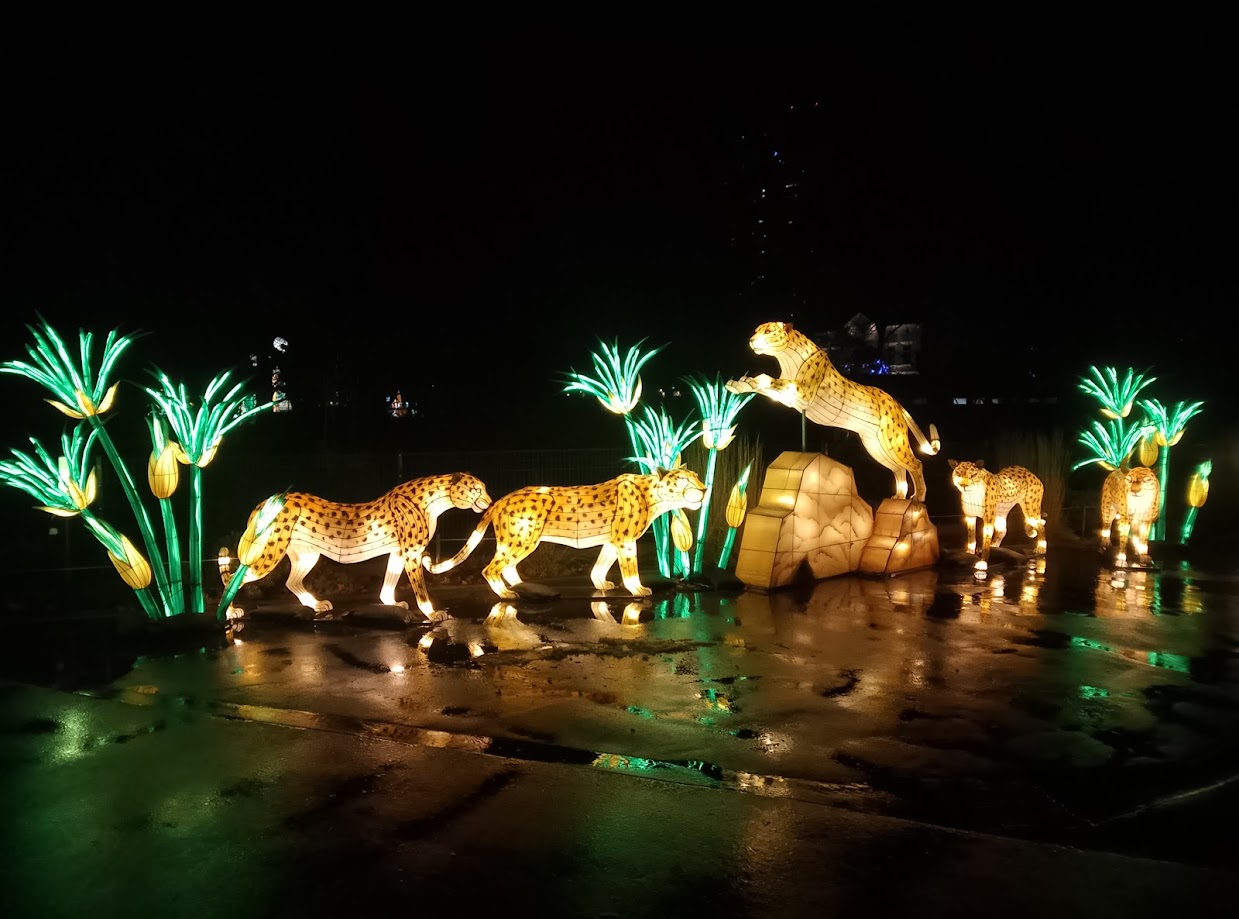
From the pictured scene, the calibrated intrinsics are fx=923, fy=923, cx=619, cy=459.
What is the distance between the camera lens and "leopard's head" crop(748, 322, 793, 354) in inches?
448

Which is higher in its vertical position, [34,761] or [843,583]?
[843,583]

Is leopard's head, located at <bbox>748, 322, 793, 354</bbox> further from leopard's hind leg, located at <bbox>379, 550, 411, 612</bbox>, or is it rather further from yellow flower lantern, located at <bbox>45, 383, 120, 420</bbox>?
yellow flower lantern, located at <bbox>45, 383, 120, 420</bbox>

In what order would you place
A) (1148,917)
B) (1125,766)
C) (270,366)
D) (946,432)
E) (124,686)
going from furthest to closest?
1. (946,432)
2. (270,366)
3. (124,686)
4. (1125,766)
5. (1148,917)

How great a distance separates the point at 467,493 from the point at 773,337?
4.30 meters

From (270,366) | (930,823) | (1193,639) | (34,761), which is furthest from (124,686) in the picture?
(270,366)

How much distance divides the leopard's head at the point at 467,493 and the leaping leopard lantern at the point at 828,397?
127 inches

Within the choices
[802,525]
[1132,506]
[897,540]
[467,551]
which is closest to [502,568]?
[467,551]

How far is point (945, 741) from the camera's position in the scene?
5.82m

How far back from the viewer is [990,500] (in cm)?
1290

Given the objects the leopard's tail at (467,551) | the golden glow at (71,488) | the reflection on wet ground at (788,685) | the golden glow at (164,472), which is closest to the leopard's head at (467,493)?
the leopard's tail at (467,551)

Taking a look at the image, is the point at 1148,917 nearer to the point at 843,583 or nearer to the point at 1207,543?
the point at 843,583

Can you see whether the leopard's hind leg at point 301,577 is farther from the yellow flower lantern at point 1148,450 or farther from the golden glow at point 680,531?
the yellow flower lantern at point 1148,450

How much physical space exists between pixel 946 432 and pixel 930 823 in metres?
29.2

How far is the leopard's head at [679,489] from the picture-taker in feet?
33.3
